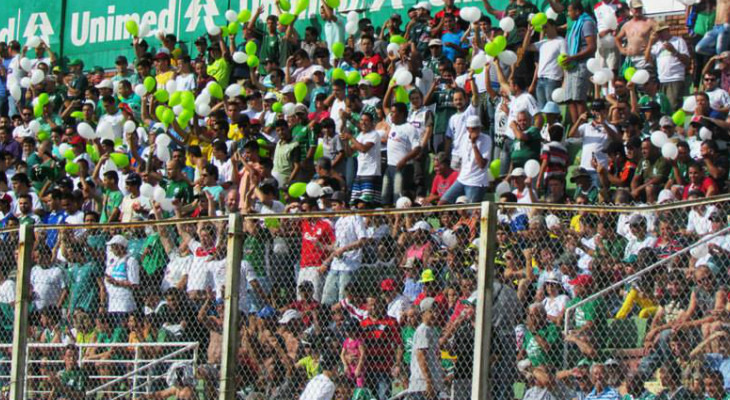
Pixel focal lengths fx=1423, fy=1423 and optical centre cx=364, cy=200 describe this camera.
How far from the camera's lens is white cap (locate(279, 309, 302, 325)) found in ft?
29.0

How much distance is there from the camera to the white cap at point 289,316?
29.0 feet

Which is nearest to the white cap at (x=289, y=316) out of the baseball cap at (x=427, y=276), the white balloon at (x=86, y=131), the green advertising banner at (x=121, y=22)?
the baseball cap at (x=427, y=276)

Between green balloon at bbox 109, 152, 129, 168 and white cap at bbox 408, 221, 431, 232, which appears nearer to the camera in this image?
white cap at bbox 408, 221, 431, 232

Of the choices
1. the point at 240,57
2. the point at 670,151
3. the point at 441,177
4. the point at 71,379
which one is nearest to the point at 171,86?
the point at 240,57

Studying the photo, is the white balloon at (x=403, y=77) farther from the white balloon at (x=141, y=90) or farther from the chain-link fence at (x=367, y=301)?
the chain-link fence at (x=367, y=301)

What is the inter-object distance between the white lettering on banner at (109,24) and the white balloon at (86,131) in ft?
14.5

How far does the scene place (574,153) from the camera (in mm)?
15039

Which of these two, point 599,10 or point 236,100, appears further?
point 236,100

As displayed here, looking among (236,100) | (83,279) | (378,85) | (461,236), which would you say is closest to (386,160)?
(378,85)

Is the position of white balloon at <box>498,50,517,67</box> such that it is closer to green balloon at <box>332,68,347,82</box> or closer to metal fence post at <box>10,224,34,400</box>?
green balloon at <box>332,68,347,82</box>

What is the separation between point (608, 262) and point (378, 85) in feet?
30.3

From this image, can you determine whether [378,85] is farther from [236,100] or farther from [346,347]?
[346,347]

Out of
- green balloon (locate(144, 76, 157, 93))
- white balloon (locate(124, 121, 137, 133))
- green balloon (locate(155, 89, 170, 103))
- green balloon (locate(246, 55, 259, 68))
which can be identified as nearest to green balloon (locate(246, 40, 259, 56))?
green balloon (locate(246, 55, 259, 68))

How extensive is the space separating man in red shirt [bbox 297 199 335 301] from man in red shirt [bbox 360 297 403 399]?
0.40m
